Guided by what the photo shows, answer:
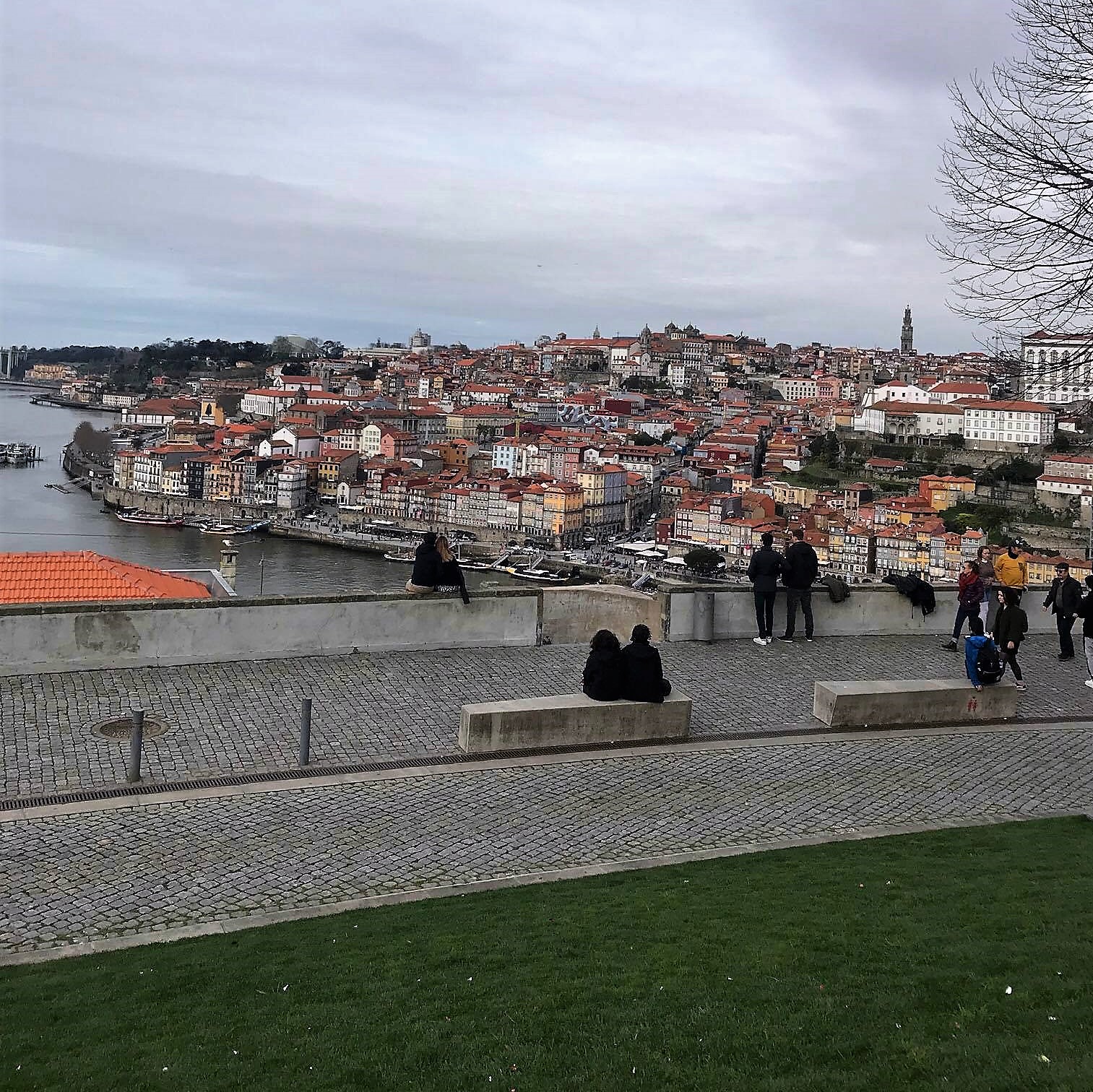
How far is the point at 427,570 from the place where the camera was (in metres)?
6.69

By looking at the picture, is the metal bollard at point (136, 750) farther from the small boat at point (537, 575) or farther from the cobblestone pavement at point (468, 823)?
the small boat at point (537, 575)

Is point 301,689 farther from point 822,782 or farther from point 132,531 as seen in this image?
point 132,531

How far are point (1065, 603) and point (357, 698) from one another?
462cm

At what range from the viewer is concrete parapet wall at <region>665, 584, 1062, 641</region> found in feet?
23.4

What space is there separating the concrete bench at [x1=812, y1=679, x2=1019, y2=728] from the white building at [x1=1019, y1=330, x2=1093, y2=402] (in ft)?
5.01

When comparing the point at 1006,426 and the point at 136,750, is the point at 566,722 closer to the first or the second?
the point at 136,750

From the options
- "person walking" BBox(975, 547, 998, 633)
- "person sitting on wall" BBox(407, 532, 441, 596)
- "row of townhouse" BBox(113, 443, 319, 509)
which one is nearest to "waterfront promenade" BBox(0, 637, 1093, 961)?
"person sitting on wall" BBox(407, 532, 441, 596)

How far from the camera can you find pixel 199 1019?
2543mm

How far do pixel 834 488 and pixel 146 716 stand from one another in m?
57.9

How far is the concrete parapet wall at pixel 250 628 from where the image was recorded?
5617 mm

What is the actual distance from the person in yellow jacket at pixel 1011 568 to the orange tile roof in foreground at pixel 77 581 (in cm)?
605

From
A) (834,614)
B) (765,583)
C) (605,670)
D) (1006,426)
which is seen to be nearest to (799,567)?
(765,583)

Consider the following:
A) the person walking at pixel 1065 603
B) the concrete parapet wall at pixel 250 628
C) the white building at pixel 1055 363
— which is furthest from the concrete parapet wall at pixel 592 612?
the white building at pixel 1055 363

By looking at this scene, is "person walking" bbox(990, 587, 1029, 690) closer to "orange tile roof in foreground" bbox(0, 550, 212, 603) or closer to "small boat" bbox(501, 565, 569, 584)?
"orange tile roof in foreground" bbox(0, 550, 212, 603)
